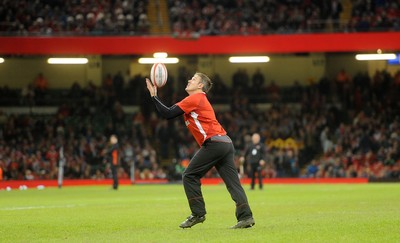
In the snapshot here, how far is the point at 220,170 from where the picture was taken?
1253 cm

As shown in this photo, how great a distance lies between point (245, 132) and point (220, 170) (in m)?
29.6

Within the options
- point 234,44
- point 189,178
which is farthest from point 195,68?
point 189,178

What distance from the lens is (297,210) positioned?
17.4 m

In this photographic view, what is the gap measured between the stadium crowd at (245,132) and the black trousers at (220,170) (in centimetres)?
2663

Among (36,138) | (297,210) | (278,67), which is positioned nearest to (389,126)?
(278,67)

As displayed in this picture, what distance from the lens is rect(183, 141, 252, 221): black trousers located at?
1232 centimetres

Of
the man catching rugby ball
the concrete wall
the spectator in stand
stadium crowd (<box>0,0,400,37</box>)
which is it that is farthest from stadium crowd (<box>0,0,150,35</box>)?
the man catching rugby ball

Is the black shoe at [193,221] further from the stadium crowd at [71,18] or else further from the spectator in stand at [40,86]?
the spectator in stand at [40,86]

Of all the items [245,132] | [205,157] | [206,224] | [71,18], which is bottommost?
[206,224]

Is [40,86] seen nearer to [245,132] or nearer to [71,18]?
[71,18]

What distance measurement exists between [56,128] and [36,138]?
1.17 metres

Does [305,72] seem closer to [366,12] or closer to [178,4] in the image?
[366,12]

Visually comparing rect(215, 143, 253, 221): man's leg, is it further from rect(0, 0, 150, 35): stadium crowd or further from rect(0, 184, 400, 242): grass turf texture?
rect(0, 0, 150, 35): stadium crowd

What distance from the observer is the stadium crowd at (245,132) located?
39281mm
